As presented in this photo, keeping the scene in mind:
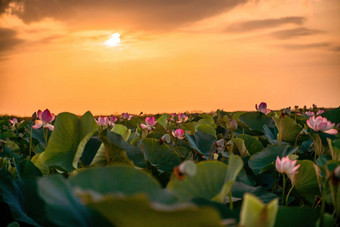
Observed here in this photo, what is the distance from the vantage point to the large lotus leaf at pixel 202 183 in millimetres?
788

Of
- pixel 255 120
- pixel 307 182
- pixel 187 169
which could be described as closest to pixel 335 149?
pixel 307 182

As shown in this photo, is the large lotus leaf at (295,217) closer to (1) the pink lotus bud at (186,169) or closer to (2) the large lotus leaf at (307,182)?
(1) the pink lotus bud at (186,169)

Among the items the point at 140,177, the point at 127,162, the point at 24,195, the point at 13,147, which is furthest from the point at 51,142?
the point at 13,147

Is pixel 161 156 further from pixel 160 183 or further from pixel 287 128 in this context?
pixel 287 128

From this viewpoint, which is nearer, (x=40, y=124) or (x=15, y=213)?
(x=15, y=213)

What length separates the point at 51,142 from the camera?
126 centimetres

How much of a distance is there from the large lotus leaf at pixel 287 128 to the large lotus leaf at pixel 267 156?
2.07 ft

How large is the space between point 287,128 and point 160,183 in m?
1.14

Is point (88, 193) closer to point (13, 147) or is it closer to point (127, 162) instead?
point (127, 162)

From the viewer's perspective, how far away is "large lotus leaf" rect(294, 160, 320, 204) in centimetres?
122

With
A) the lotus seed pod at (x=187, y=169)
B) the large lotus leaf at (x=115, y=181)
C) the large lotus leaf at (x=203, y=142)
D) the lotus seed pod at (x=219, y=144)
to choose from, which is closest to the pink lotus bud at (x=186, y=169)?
the lotus seed pod at (x=187, y=169)

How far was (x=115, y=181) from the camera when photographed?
60 cm

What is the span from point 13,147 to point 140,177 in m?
2.06

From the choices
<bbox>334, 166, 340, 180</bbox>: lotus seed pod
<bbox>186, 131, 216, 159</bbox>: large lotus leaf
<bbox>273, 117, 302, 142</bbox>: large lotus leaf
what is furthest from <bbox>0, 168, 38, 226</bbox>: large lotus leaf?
<bbox>273, 117, 302, 142</bbox>: large lotus leaf
